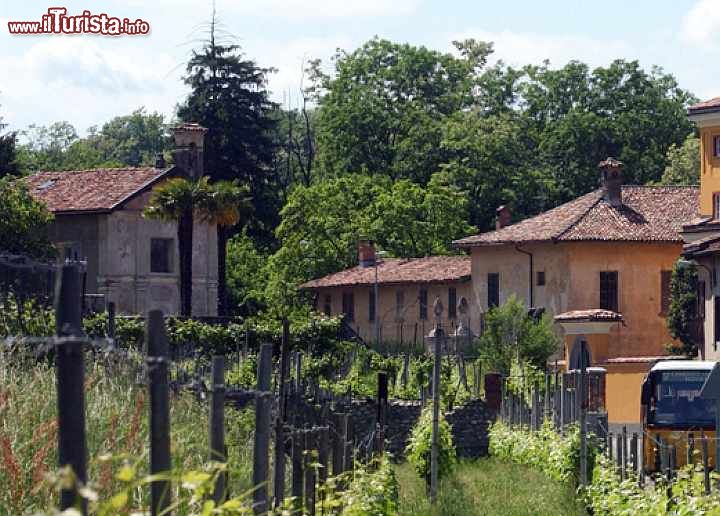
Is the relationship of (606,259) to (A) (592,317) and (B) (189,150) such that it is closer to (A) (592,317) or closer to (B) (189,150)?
(A) (592,317)

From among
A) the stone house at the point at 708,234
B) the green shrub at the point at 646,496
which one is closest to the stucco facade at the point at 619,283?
the stone house at the point at 708,234

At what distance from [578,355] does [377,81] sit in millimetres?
65987

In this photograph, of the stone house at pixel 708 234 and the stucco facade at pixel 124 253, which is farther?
the stucco facade at pixel 124 253

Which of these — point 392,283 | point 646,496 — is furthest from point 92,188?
point 646,496

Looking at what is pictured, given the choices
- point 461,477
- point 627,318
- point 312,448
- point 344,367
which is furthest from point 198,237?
point 312,448

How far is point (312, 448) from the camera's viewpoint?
1541cm

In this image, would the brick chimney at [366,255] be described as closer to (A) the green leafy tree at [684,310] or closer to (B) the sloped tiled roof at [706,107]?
(B) the sloped tiled roof at [706,107]

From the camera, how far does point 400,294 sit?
75375mm

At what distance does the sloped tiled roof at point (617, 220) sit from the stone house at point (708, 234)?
0.95m

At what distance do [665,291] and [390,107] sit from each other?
29.8 m

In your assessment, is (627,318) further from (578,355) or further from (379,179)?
(578,355)

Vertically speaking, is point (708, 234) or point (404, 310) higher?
point (708, 234)

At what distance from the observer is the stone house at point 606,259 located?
66.1 m

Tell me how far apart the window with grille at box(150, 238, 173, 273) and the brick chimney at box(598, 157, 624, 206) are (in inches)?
631
